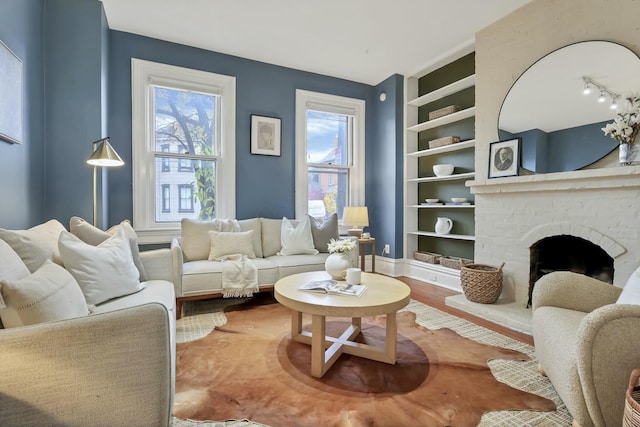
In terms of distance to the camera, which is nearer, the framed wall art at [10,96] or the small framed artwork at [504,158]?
the framed wall art at [10,96]

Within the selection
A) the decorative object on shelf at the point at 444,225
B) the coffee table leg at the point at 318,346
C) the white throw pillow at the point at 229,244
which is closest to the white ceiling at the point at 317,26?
the decorative object on shelf at the point at 444,225

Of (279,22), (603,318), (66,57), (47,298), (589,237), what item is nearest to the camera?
(47,298)

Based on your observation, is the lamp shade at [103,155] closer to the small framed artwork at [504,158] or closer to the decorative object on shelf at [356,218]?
the decorative object on shelf at [356,218]

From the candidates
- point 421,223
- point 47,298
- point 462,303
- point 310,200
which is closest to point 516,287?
point 462,303

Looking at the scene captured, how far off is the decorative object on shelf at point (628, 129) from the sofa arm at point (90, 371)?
10.0ft

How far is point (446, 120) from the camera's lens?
389cm

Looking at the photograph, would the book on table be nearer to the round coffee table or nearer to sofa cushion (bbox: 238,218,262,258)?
the round coffee table

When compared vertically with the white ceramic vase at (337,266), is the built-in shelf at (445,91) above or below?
above

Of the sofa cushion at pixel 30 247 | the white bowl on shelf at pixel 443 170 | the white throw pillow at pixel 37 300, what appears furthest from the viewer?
the white bowl on shelf at pixel 443 170

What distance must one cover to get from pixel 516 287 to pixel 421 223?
1.64m

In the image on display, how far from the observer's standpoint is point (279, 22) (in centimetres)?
314

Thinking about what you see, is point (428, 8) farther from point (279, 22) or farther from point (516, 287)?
point (516, 287)

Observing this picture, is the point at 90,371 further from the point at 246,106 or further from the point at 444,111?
the point at 444,111

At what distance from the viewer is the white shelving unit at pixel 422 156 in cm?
367
